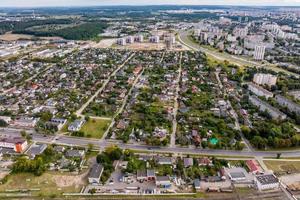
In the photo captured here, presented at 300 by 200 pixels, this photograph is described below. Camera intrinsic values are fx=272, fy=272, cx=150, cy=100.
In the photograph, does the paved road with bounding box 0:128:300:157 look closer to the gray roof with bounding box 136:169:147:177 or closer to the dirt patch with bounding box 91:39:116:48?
the gray roof with bounding box 136:169:147:177

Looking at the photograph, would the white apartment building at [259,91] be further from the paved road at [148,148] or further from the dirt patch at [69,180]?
the dirt patch at [69,180]

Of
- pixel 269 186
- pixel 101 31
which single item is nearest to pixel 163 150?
pixel 269 186

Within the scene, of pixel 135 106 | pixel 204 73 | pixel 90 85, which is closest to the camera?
pixel 135 106

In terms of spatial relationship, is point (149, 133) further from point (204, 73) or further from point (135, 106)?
point (204, 73)

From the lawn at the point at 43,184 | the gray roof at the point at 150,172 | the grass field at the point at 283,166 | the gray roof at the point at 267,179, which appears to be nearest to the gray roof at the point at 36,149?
the lawn at the point at 43,184

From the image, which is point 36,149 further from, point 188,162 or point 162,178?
point 188,162
